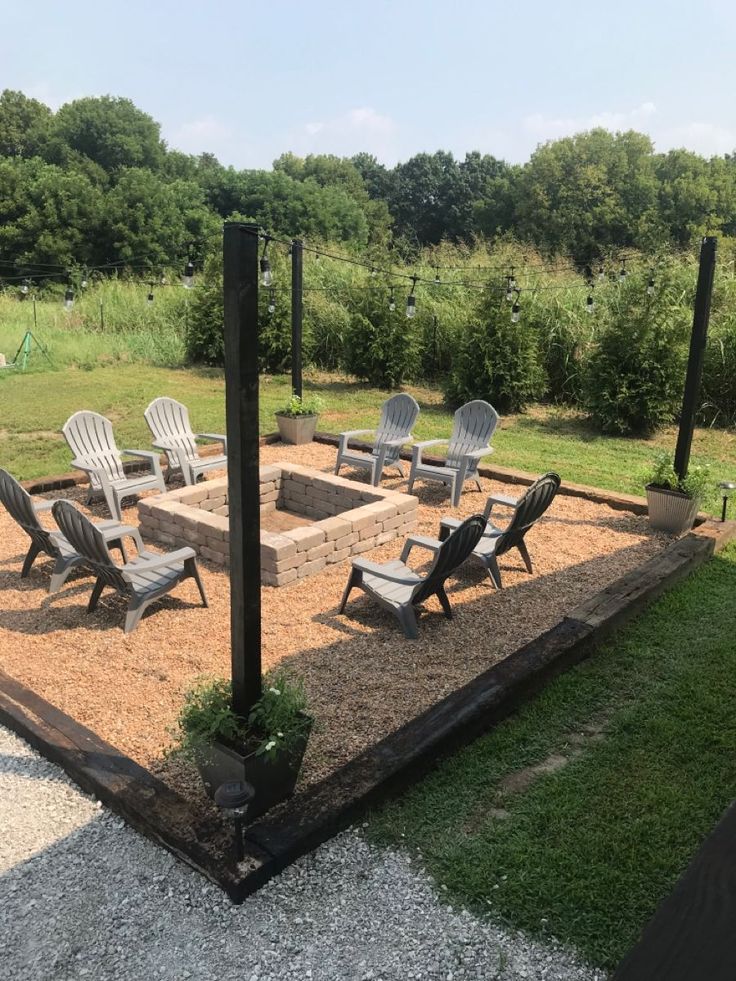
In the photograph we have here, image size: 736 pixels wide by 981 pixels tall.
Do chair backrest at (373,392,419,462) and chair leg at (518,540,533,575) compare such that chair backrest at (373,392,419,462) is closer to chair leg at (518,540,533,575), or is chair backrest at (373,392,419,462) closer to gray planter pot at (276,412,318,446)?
gray planter pot at (276,412,318,446)

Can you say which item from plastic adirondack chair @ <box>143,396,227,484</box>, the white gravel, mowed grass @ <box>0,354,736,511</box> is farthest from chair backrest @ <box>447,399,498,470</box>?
the white gravel

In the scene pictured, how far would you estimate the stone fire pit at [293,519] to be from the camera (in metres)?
5.79

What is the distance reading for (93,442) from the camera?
7.40 m

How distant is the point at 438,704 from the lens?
387 cm

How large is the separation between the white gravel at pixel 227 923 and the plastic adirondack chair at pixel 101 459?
4178mm

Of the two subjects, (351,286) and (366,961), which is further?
(351,286)

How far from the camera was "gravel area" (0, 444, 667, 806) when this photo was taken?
13.1ft

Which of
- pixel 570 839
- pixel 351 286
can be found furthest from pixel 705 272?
pixel 351 286

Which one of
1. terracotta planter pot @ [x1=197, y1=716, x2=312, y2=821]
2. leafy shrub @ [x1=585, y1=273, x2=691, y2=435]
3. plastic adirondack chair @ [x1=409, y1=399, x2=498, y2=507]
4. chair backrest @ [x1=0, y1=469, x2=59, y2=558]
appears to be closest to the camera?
terracotta planter pot @ [x1=197, y1=716, x2=312, y2=821]

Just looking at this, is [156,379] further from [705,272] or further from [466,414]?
[705,272]

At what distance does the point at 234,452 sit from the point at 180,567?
2.57 meters

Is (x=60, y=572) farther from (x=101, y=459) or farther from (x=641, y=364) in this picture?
(x=641, y=364)

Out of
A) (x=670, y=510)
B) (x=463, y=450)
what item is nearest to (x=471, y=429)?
(x=463, y=450)

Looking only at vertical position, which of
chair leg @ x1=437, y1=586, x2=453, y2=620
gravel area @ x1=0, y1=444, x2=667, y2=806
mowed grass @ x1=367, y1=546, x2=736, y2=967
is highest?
chair leg @ x1=437, y1=586, x2=453, y2=620
